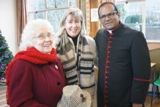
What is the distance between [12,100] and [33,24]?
52 centimetres

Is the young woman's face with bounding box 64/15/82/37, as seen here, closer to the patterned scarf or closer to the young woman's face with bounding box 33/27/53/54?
the patterned scarf

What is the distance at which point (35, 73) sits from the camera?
4.07 ft

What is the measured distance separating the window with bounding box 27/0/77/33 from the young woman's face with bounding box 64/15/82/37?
11.0 feet

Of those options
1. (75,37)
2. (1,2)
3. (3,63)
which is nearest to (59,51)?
(75,37)

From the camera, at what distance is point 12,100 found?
1199 millimetres

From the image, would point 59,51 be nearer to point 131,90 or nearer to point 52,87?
point 52,87

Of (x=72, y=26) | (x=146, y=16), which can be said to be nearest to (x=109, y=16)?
(x=72, y=26)

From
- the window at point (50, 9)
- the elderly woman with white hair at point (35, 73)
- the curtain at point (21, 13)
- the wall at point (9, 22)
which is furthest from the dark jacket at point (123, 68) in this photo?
the wall at point (9, 22)

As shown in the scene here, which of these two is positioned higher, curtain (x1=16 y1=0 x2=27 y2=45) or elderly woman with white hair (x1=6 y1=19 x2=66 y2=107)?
curtain (x1=16 y1=0 x2=27 y2=45)

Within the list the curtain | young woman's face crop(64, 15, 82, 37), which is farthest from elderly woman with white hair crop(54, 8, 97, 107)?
the curtain

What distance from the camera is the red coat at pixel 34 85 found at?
46.6 inches

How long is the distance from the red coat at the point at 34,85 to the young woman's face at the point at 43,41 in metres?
0.11

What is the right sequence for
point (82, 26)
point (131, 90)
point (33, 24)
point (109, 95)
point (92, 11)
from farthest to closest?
1. point (92, 11)
2. point (82, 26)
3. point (109, 95)
4. point (131, 90)
5. point (33, 24)

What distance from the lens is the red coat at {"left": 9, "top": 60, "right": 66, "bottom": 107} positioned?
1185mm
